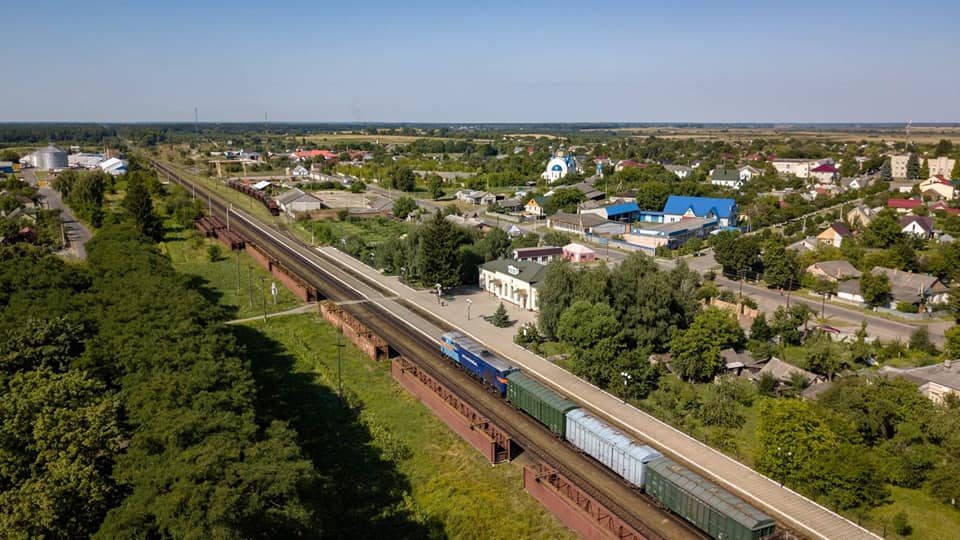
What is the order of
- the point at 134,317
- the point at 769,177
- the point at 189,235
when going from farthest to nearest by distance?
the point at 769,177 < the point at 189,235 < the point at 134,317

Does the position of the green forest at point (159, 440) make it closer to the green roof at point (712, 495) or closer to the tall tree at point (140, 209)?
the green roof at point (712, 495)

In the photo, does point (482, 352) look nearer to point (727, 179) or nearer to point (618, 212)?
point (618, 212)

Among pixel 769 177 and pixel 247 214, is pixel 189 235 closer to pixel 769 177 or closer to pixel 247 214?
pixel 247 214

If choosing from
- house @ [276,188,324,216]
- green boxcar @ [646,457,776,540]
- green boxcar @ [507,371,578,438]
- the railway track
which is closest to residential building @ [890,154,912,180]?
house @ [276,188,324,216]

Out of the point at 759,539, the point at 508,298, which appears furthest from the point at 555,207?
the point at 759,539

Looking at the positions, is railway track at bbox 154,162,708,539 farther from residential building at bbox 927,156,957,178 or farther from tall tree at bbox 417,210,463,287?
residential building at bbox 927,156,957,178
